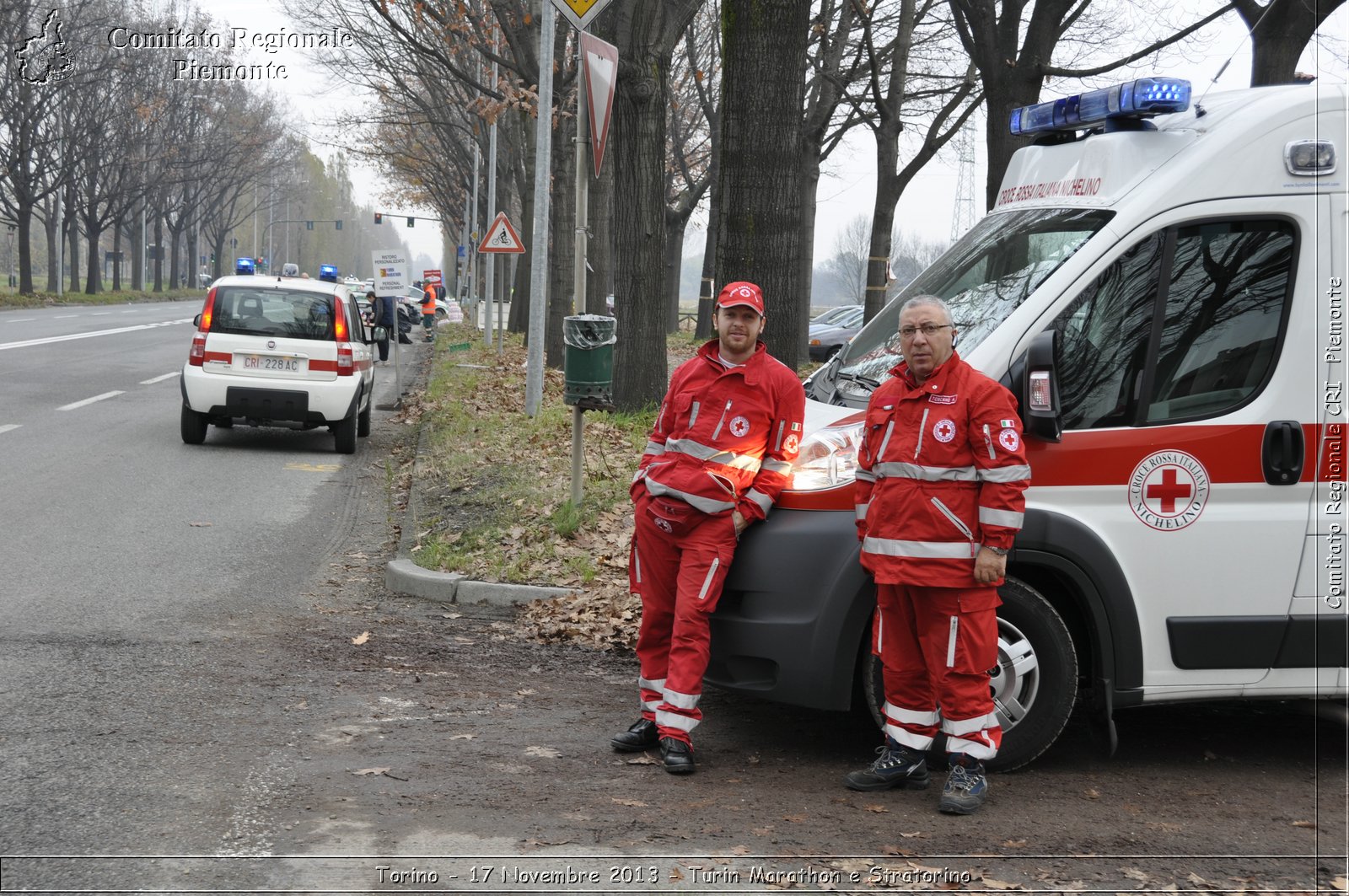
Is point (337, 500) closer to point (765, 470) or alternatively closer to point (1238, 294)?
point (765, 470)

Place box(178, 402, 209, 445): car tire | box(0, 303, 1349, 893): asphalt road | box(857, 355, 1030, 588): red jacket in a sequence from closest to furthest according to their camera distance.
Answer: box(0, 303, 1349, 893): asphalt road → box(857, 355, 1030, 588): red jacket → box(178, 402, 209, 445): car tire

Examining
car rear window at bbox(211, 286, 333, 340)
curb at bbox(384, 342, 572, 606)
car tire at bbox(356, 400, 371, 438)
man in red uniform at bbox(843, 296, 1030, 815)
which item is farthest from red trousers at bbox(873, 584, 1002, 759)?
car tire at bbox(356, 400, 371, 438)

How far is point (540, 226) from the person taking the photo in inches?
589

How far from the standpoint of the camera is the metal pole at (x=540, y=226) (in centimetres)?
1492

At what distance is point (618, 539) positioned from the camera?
9.06 metres

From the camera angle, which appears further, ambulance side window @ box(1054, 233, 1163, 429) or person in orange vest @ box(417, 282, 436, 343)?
person in orange vest @ box(417, 282, 436, 343)

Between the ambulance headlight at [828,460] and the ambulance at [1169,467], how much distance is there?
0.03ft

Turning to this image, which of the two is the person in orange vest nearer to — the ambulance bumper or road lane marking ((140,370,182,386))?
road lane marking ((140,370,182,386))

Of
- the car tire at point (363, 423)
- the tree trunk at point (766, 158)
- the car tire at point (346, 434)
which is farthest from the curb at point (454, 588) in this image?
the car tire at point (363, 423)

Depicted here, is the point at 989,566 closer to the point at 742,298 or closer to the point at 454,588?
the point at 742,298

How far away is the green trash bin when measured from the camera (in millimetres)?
8617

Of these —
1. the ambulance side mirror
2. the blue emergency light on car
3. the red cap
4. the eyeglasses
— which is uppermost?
the blue emergency light on car

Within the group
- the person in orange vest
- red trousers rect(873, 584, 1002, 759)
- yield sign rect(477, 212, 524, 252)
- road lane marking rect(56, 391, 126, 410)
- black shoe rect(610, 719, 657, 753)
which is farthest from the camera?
the person in orange vest

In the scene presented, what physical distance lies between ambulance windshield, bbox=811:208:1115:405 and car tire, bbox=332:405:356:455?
9454 millimetres
